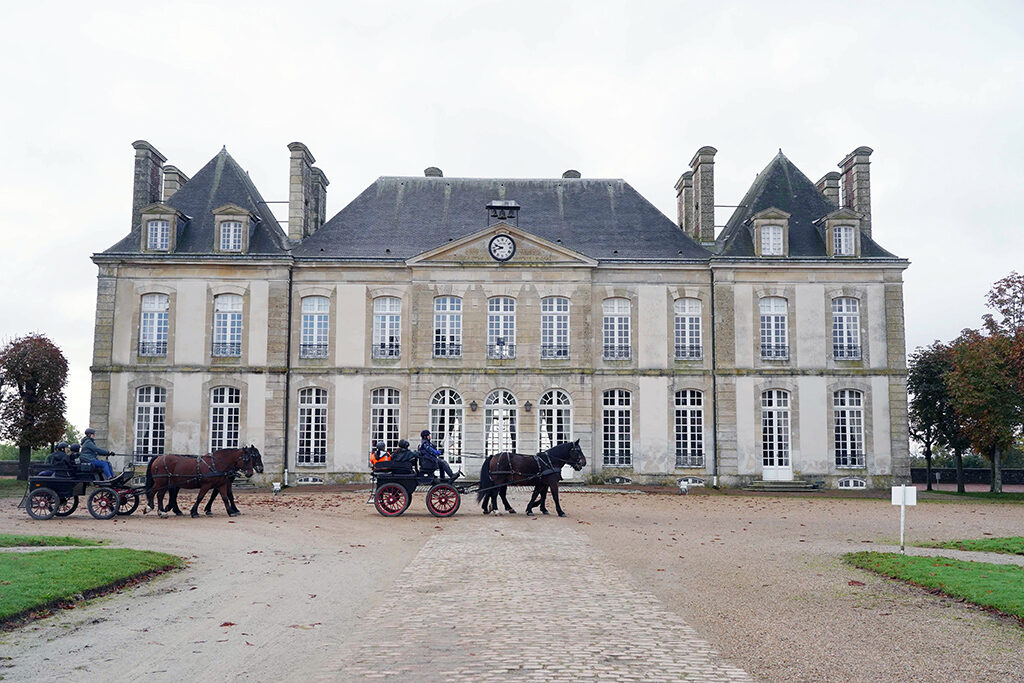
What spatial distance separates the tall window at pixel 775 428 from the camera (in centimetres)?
2580

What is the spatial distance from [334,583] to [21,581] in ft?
9.91

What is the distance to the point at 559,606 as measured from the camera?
8.17 metres

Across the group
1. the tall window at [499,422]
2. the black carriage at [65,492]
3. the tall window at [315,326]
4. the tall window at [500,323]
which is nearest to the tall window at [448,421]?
the tall window at [499,422]

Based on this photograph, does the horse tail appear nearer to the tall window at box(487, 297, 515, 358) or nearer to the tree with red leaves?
the tall window at box(487, 297, 515, 358)

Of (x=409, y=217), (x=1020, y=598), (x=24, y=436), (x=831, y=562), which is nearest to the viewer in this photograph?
(x=1020, y=598)

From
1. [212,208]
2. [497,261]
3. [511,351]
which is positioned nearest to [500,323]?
[511,351]

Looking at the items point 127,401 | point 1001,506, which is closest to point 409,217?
point 127,401

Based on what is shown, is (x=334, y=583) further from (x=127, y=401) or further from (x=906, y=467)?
(x=906, y=467)

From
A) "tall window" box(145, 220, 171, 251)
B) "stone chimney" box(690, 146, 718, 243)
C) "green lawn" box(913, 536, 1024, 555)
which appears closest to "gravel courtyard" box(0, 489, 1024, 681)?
"green lawn" box(913, 536, 1024, 555)

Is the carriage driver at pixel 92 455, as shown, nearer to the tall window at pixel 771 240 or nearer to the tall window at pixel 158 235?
the tall window at pixel 158 235

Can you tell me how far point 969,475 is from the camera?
4053cm

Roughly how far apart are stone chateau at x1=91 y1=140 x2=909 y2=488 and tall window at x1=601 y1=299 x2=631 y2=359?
60mm

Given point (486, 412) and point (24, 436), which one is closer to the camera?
point (486, 412)

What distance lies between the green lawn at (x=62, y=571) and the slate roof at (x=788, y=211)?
65.5 feet
